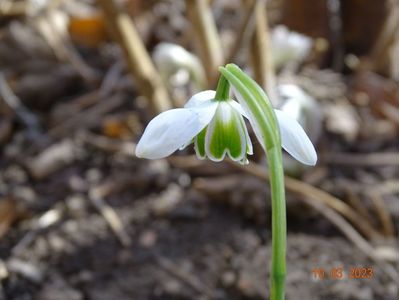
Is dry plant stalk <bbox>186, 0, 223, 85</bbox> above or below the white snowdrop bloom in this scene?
below

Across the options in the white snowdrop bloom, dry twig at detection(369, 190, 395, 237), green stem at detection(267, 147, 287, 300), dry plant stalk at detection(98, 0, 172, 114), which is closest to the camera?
green stem at detection(267, 147, 287, 300)

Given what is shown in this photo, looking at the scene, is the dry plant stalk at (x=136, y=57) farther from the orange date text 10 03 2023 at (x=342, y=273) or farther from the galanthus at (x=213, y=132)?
the galanthus at (x=213, y=132)

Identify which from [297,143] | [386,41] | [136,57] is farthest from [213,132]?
[386,41]

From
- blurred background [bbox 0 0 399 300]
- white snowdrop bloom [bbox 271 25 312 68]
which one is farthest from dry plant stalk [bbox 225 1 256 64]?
white snowdrop bloom [bbox 271 25 312 68]

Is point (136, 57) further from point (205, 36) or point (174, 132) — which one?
point (174, 132)

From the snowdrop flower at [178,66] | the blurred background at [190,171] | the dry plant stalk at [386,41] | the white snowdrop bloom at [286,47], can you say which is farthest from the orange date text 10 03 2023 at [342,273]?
the dry plant stalk at [386,41]

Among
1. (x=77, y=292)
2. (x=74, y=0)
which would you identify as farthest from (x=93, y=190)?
(x=74, y=0)

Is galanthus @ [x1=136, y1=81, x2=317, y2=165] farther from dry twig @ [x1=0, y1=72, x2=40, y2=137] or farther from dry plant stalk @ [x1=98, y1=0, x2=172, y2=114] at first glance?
dry twig @ [x1=0, y1=72, x2=40, y2=137]
